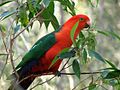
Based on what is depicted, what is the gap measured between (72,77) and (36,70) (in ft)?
6.05

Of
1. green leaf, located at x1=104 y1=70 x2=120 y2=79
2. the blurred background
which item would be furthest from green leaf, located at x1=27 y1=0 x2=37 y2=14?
the blurred background

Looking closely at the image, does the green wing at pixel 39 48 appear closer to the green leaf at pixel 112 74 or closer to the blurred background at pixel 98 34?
the green leaf at pixel 112 74

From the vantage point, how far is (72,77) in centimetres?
384

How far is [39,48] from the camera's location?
2.02 m

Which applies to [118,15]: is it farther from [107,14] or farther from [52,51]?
[52,51]

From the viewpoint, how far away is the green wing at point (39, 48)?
6.39ft

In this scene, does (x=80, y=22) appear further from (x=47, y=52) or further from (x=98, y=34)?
(x=98, y=34)

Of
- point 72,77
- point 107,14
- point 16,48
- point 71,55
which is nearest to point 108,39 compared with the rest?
point 107,14

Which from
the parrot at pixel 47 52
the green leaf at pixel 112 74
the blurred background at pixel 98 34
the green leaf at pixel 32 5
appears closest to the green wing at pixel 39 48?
the parrot at pixel 47 52

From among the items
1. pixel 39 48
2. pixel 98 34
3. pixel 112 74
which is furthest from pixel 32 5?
pixel 98 34

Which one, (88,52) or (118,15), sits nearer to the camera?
(88,52)

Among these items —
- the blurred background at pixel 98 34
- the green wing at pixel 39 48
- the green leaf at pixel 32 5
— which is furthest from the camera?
the blurred background at pixel 98 34

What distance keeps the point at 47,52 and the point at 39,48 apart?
1.7 inches

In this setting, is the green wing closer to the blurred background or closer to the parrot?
the parrot
